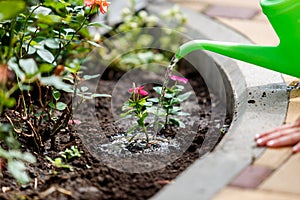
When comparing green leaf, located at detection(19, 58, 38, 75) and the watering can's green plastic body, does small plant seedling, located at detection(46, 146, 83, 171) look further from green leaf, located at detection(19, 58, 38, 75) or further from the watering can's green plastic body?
the watering can's green plastic body

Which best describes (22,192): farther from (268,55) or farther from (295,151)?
(268,55)

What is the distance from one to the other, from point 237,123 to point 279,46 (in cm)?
38

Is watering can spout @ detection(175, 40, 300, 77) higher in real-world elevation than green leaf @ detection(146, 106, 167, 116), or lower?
higher

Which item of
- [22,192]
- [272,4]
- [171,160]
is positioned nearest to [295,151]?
[171,160]

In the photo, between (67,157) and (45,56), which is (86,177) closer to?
(67,157)

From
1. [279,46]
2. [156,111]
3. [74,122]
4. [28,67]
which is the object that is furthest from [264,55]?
[28,67]

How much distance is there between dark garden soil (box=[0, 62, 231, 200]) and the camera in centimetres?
208

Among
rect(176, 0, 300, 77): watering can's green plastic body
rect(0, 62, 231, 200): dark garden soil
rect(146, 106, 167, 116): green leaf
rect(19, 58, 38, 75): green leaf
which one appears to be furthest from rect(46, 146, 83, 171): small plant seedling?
rect(176, 0, 300, 77): watering can's green plastic body

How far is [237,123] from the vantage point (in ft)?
7.61

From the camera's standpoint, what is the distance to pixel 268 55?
2.51 meters

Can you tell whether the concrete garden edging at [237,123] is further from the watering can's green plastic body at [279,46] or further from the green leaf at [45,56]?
the green leaf at [45,56]

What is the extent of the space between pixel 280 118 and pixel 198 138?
398 mm

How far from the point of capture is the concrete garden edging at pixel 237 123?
74.9 inches

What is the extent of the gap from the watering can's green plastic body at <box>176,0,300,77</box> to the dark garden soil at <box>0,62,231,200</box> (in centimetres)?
33
